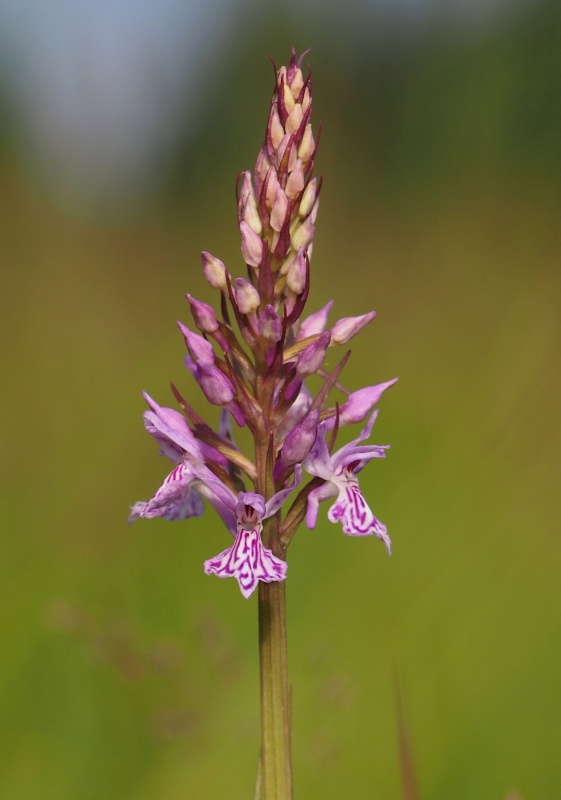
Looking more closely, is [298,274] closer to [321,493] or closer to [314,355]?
[314,355]

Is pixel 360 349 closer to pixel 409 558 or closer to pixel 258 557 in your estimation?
pixel 409 558

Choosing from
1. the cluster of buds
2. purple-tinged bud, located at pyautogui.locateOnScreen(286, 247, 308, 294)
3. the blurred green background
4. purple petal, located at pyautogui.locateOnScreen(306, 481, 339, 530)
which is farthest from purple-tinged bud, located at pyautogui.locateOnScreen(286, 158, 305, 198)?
the blurred green background

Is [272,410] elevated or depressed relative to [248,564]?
elevated

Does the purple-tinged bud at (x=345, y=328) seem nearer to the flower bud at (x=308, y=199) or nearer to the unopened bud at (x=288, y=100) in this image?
the flower bud at (x=308, y=199)

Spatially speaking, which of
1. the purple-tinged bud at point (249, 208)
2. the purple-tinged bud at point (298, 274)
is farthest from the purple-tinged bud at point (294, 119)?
the purple-tinged bud at point (298, 274)

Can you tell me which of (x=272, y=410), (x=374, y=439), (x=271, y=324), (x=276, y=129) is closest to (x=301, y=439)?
(x=272, y=410)

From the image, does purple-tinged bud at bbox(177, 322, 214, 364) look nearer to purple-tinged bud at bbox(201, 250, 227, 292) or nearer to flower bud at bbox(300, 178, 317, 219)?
purple-tinged bud at bbox(201, 250, 227, 292)

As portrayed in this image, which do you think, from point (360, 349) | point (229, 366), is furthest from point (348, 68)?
point (229, 366)
